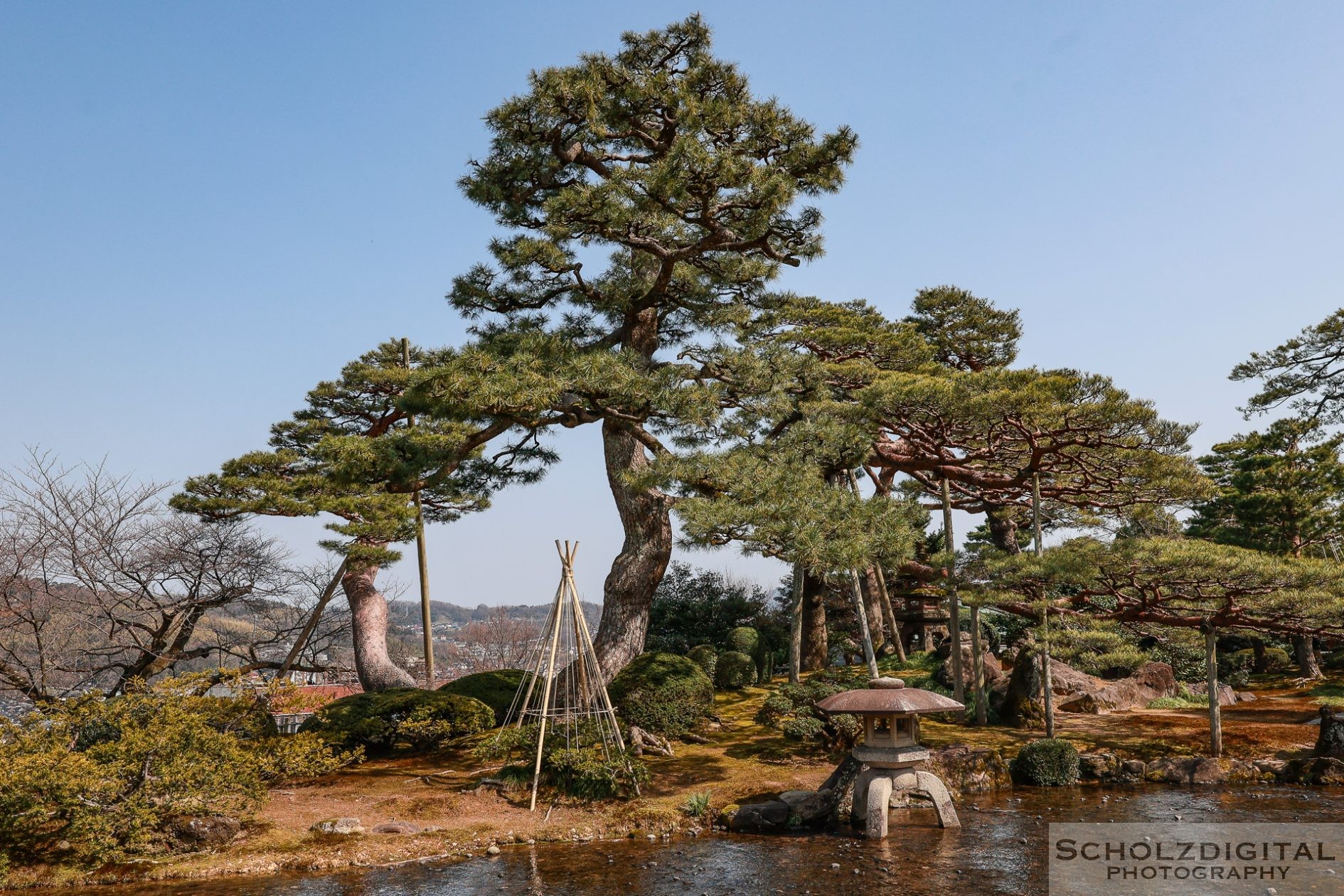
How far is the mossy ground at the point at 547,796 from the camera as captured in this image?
329 inches

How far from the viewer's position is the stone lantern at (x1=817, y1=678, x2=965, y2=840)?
8.83m

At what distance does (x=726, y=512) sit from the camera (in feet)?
32.6

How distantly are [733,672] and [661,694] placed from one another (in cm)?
497

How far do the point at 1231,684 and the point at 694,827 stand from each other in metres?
17.4

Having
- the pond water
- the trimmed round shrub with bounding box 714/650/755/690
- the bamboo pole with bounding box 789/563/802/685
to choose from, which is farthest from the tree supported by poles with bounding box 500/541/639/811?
the trimmed round shrub with bounding box 714/650/755/690

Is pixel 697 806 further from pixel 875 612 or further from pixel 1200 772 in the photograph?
pixel 875 612

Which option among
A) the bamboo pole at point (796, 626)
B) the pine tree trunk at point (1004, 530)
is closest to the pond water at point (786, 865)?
the bamboo pole at point (796, 626)

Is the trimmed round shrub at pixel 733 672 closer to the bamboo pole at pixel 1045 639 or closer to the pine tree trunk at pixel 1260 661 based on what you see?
the bamboo pole at pixel 1045 639

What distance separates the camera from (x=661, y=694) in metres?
12.2

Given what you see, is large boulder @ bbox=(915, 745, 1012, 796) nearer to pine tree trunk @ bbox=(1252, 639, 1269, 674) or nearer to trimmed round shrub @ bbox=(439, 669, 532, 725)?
trimmed round shrub @ bbox=(439, 669, 532, 725)

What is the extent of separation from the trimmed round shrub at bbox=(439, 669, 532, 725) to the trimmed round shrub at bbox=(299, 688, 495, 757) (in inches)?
24.3

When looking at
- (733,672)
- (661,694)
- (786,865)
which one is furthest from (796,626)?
(786,865)

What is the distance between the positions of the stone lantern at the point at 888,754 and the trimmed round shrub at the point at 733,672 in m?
7.63

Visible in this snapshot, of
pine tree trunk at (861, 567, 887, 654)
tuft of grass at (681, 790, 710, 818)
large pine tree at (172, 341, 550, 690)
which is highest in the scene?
large pine tree at (172, 341, 550, 690)
